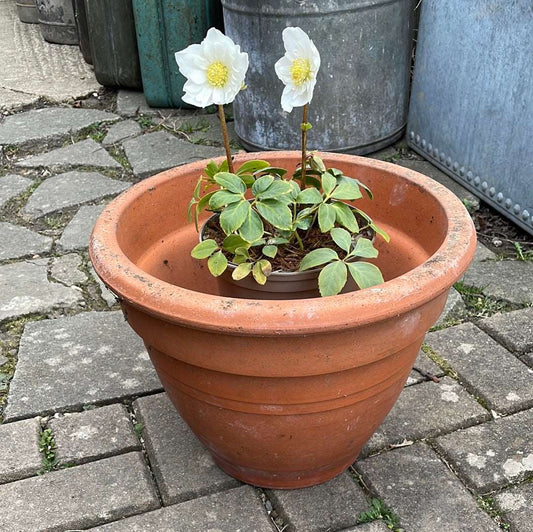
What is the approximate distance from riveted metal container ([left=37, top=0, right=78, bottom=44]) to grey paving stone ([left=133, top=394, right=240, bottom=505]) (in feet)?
11.6

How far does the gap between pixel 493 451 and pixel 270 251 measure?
29.5 inches

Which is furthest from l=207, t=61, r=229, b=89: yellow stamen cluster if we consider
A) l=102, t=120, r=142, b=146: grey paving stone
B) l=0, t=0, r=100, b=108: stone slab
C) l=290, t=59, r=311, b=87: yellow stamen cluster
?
l=0, t=0, r=100, b=108: stone slab

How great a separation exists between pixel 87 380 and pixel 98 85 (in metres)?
2.56

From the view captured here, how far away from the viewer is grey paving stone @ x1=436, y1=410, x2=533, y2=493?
1583mm

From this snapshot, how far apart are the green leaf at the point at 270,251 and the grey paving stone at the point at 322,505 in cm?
54

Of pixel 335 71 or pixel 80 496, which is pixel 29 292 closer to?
pixel 80 496

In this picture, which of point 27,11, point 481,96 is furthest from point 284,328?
point 27,11

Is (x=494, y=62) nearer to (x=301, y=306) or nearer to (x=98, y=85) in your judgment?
(x=301, y=306)

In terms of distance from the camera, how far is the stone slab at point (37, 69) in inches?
155

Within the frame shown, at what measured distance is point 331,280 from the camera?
4.13ft

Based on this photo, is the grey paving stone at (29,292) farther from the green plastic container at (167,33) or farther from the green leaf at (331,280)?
the green plastic container at (167,33)

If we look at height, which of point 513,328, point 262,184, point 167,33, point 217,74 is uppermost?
point 217,74

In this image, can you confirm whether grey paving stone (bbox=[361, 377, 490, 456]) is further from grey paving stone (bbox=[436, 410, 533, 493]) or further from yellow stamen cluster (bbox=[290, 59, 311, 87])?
yellow stamen cluster (bbox=[290, 59, 311, 87])

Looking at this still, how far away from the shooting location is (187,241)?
1.62 metres
